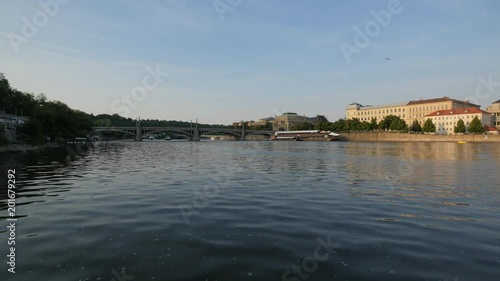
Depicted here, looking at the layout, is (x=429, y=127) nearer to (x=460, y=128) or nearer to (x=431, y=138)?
(x=431, y=138)

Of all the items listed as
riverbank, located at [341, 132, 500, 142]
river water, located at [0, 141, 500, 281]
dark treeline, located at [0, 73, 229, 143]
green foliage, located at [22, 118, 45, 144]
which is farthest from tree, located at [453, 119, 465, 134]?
green foliage, located at [22, 118, 45, 144]

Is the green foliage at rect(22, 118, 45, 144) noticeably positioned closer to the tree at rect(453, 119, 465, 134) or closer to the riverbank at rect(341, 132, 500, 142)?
the riverbank at rect(341, 132, 500, 142)

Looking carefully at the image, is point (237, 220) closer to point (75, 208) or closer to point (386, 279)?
point (386, 279)

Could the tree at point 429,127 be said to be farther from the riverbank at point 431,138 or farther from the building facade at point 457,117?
the building facade at point 457,117

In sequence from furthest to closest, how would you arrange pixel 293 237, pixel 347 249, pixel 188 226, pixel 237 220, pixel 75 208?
pixel 75 208 → pixel 237 220 → pixel 188 226 → pixel 293 237 → pixel 347 249

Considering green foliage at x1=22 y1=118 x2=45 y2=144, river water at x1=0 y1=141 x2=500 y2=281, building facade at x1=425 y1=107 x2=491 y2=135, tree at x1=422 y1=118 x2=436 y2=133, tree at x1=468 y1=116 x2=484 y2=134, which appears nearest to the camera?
river water at x1=0 y1=141 x2=500 y2=281

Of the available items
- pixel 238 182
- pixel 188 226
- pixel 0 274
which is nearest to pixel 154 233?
pixel 188 226

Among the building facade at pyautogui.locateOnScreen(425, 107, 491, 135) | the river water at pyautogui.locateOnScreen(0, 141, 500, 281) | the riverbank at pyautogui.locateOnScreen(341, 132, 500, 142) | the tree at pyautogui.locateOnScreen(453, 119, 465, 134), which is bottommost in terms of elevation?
the river water at pyautogui.locateOnScreen(0, 141, 500, 281)

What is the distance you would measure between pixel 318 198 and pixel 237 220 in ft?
22.4

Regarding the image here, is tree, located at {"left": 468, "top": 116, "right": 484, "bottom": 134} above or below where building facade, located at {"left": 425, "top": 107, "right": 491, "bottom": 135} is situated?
below

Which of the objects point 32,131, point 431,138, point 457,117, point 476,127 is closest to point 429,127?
point 431,138

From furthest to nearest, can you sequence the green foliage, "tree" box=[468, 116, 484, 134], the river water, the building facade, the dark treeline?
1. the building facade
2. "tree" box=[468, 116, 484, 134]
3. the dark treeline
4. the green foliage
5. the river water

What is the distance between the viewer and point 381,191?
21516 mm

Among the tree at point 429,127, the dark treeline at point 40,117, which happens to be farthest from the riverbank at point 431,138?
the dark treeline at point 40,117
